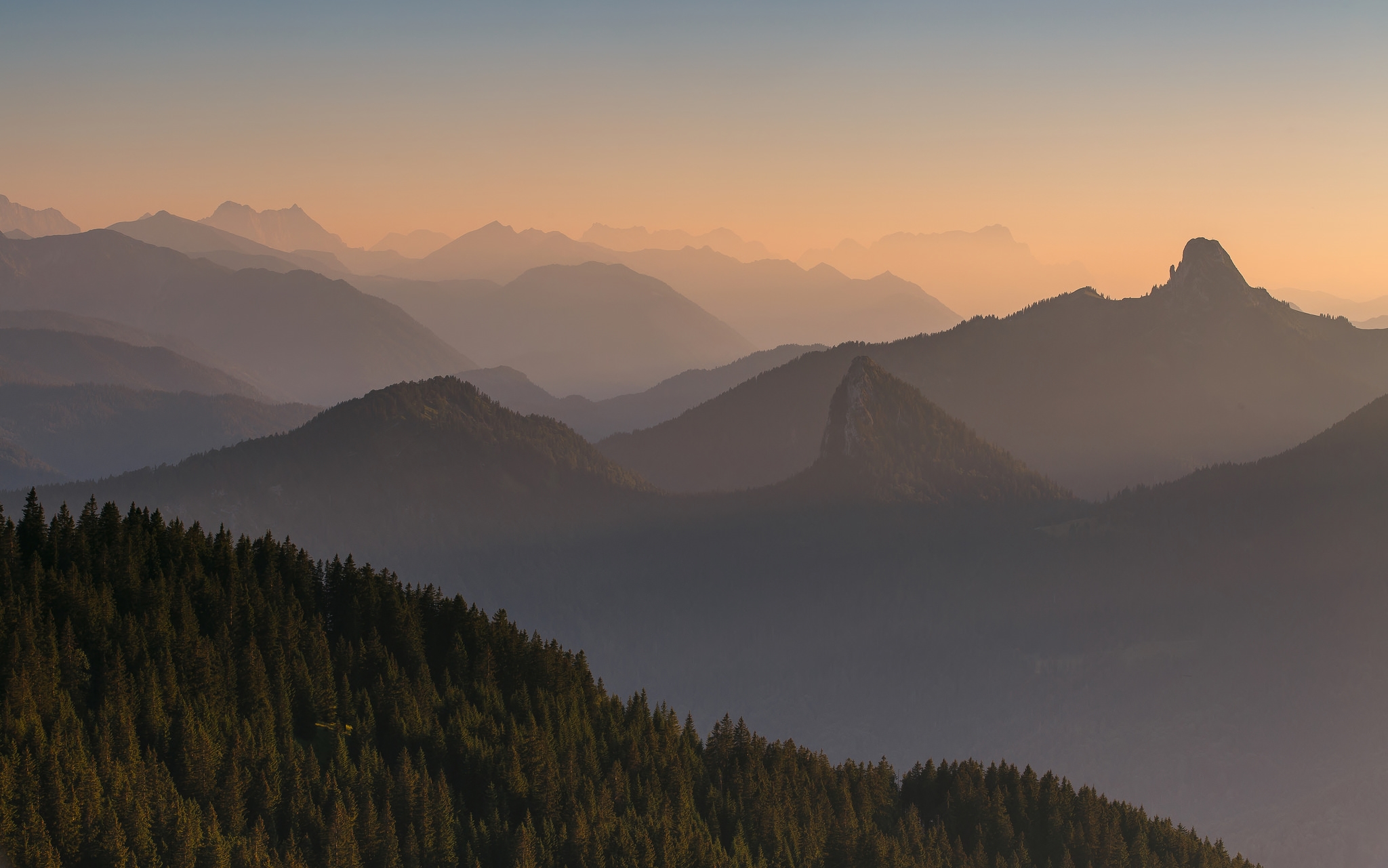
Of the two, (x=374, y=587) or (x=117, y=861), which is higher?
(x=374, y=587)

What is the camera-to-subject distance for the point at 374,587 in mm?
135125

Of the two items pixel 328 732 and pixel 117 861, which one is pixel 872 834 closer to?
pixel 328 732

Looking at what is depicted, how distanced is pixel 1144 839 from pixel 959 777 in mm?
19409

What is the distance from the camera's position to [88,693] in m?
101

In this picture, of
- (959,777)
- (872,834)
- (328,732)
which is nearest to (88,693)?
(328,732)

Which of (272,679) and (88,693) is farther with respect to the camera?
(272,679)

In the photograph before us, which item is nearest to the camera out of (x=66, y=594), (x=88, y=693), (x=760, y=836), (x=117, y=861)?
(x=117, y=861)

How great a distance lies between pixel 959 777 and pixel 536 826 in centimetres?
5873

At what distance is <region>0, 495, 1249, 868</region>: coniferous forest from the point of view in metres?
89.5

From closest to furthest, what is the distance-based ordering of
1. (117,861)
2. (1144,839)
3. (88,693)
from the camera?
(117,861) < (88,693) < (1144,839)

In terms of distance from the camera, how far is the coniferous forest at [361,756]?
294 ft

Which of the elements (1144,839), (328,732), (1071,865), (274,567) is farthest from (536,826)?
(1144,839)

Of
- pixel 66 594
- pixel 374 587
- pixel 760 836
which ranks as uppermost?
pixel 374 587

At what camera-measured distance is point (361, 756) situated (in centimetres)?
10788
